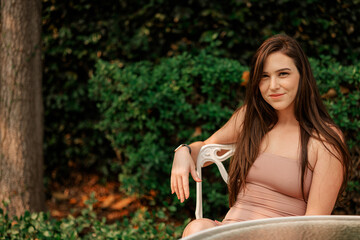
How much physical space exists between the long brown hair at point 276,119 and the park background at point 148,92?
0.98 m

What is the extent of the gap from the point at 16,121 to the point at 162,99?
1294 mm

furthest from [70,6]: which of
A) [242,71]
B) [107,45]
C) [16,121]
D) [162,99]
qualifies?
[242,71]

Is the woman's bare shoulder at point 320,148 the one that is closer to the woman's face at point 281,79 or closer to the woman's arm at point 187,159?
the woman's face at point 281,79

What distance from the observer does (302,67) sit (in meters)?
1.83

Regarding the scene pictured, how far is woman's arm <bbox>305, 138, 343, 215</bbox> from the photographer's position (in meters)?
1.70

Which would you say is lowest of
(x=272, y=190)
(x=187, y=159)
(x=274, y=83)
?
(x=272, y=190)

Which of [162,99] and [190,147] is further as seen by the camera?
[162,99]

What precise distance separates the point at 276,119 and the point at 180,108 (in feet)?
3.81

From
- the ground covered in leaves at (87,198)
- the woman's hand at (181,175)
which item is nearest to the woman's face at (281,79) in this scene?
the woman's hand at (181,175)

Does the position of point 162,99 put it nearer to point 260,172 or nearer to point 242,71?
point 242,71

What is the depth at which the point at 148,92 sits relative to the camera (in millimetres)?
3088

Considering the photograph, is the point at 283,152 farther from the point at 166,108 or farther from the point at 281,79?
the point at 166,108

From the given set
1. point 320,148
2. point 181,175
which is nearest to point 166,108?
point 181,175

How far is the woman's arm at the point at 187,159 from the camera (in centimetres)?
178
